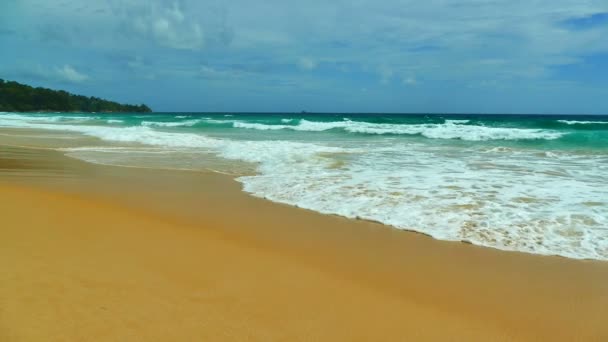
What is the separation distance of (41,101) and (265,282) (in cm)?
10804

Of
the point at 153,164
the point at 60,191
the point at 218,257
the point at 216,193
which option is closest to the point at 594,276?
the point at 218,257

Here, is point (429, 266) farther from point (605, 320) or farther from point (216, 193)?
point (216, 193)

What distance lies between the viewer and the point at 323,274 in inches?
138

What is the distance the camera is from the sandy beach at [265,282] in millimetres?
2523

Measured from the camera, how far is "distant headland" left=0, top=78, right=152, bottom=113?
8794 cm

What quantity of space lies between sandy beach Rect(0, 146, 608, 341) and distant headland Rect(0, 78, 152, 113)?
332ft

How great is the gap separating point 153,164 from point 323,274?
324 inches

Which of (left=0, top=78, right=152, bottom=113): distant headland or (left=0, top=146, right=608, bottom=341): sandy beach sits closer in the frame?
(left=0, top=146, right=608, bottom=341): sandy beach

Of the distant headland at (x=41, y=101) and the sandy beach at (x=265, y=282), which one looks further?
the distant headland at (x=41, y=101)

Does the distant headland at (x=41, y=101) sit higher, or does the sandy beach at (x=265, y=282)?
the distant headland at (x=41, y=101)

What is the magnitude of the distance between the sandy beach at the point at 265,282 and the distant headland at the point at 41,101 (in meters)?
101

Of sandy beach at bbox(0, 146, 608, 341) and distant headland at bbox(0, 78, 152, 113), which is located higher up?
distant headland at bbox(0, 78, 152, 113)

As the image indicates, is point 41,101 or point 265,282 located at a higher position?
point 41,101

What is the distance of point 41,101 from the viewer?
93.3 meters
